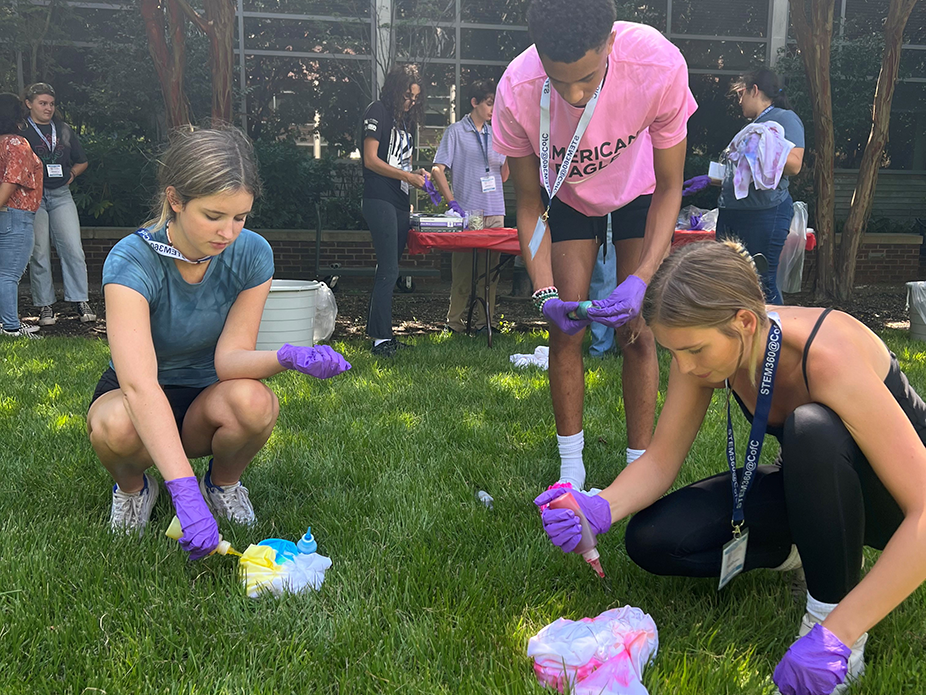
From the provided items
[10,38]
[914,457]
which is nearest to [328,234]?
[10,38]

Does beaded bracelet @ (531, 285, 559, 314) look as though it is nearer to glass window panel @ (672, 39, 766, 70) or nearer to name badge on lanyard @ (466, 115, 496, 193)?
name badge on lanyard @ (466, 115, 496, 193)

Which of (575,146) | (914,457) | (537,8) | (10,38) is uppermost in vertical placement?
(10,38)

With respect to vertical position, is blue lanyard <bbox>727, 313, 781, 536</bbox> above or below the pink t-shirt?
below

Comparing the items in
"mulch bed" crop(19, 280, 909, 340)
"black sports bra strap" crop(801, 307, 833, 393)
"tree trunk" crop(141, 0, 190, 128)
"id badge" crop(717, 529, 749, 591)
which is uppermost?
"tree trunk" crop(141, 0, 190, 128)

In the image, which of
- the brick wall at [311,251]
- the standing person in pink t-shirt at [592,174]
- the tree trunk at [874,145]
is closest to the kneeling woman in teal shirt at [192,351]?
the standing person in pink t-shirt at [592,174]

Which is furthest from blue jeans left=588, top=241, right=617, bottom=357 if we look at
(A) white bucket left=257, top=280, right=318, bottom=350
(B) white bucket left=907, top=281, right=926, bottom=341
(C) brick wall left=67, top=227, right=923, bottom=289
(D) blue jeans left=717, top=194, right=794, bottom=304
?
(C) brick wall left=67, top=227, right=923, bottom=289

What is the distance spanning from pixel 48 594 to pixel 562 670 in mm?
1280

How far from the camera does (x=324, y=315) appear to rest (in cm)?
614

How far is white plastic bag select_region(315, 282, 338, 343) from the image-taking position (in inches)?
241

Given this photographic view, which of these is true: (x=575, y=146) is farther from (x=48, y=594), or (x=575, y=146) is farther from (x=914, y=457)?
(x=48, y=594)

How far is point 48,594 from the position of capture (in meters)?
2.02

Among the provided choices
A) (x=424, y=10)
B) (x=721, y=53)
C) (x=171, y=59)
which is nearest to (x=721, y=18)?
(x=721, y=53)

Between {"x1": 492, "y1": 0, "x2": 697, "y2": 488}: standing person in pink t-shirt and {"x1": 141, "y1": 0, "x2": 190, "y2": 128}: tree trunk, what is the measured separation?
4.94 metres

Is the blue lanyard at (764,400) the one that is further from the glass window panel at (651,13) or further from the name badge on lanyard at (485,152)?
the glass window panel at (651,13)
